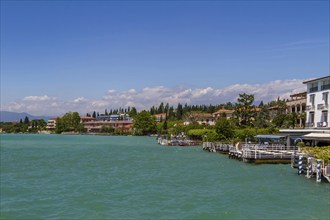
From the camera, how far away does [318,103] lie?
181ft

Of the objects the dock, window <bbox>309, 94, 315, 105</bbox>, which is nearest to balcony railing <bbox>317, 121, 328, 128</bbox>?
window <bbox>309, 94, 315, 105</bbox>

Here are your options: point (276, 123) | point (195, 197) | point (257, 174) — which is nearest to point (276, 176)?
point (257, 174)

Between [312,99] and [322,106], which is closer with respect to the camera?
[322,106]

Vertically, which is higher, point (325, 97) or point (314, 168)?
point (325, 97)

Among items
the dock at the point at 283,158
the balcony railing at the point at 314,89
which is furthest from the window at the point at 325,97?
the dock at the point at 283,158

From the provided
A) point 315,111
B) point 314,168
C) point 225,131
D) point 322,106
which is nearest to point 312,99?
point 315,111

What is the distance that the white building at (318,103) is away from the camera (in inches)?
2088

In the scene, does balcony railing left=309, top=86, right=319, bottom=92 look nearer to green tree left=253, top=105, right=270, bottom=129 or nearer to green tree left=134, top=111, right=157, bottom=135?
green tree left=253, top=105, right=270, bottom=129

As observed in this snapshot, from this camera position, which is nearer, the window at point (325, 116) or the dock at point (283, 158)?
the dock at point (283, 158)

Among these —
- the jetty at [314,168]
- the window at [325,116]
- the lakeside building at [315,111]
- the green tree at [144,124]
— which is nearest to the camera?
the jetty at [314,168]

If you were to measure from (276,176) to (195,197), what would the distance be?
1156cm

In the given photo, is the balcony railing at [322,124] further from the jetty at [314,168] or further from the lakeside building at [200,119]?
the lakeside building at [200,119]

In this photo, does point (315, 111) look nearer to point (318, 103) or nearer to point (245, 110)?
point (318, 103)

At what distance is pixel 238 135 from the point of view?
77.3 m
